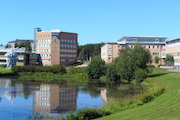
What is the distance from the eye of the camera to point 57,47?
124 meters

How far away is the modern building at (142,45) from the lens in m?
118

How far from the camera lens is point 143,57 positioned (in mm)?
68875

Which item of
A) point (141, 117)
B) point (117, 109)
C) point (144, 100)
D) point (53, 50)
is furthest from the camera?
point (53, 50)

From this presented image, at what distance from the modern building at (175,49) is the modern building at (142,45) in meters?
5.15

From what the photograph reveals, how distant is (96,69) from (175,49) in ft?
121

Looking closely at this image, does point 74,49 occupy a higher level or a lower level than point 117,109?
higher

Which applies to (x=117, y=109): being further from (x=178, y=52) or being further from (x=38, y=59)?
(x=38, y=59)

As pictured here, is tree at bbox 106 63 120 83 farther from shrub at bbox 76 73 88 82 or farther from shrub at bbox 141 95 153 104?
shrub at bbox 141 95 153 104

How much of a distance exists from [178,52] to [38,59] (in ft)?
209

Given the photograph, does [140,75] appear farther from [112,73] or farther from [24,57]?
[24,57]

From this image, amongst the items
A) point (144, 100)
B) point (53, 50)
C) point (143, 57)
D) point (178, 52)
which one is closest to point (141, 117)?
point (144, 100)

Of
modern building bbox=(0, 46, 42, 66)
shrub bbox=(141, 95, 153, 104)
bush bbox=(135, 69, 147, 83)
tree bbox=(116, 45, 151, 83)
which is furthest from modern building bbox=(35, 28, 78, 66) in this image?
shrub bbox=(141, 95, 153, 104)

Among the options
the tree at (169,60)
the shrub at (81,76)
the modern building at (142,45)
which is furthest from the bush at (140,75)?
the modern building at (142,45)

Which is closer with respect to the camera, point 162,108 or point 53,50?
point 162,108
